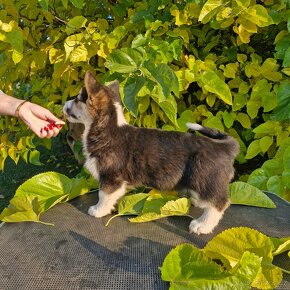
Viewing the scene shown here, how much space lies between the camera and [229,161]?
181cm

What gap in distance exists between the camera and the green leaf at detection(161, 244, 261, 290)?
120 cm

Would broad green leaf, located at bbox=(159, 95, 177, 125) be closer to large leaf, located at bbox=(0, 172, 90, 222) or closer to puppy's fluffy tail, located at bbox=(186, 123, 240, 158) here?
puppy's fluffy tail, located at bbox=(186, 123, 240, 158)

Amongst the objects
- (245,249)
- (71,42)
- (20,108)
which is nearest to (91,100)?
(20,108)

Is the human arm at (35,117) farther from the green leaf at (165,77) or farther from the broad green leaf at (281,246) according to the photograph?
the broad green leaf at (281,246)

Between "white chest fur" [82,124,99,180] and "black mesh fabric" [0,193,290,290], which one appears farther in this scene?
"white chest fur" [82,124,99,180]

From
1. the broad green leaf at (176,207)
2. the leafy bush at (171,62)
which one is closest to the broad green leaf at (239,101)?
the leafy bush at (171,62)

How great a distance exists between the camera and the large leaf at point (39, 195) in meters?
1.79

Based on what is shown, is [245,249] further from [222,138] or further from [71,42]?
[71,42]

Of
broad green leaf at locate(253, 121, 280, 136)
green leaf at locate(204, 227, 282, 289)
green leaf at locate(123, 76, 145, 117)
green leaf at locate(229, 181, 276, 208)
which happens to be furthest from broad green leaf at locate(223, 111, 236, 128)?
green leaf at locate(204, 227, 282, 289)

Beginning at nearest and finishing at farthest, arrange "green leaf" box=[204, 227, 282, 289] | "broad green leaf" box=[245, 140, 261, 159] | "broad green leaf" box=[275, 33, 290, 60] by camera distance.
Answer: "green leaf" box=[204, 227, 282, 289]
"broad green leaf" box=[275, 33, 290, 60]
"broad green leaf" box=[245, 140, 261, 159]

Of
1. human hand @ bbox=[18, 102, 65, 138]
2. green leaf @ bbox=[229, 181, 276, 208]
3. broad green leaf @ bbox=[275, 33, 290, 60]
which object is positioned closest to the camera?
green leaf @ bbox=[229, 181, 276, 208]

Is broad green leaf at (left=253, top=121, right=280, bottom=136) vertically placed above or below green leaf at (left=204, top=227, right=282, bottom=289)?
below

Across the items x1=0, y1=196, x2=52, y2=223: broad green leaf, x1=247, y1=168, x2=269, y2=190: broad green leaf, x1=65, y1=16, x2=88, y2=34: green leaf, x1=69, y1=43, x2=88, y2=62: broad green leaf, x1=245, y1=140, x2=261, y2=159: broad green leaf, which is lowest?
x1=247, y1=168, x2=269, y2=190: broad green leaf

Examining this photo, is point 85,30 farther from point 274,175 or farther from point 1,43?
→ point 274,175
